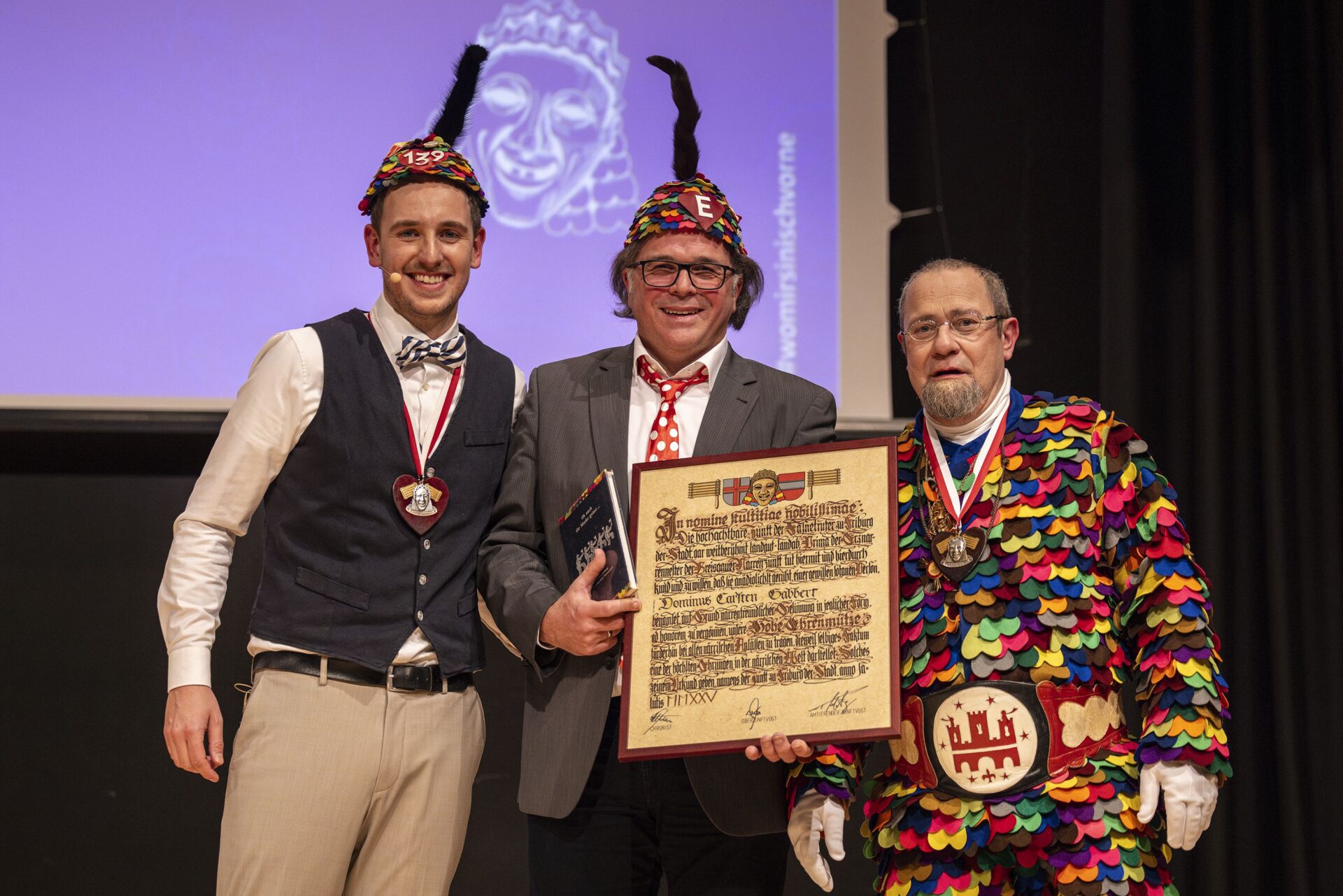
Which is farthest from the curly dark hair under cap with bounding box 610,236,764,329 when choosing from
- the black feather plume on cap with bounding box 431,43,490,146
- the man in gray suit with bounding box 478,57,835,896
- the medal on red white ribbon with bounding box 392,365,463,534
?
the medal on red white ribbon with bounding box 392,365,463,534

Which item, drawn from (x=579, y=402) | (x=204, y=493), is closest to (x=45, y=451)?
(x=204, y=493)

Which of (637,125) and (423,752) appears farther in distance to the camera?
(637,125)

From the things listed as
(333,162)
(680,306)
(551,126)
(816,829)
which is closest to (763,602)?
(816,829)

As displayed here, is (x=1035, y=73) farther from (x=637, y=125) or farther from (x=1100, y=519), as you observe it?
(x=1100, y=519)

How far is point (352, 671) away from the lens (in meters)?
2.17

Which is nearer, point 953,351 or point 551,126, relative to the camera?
point 953,351

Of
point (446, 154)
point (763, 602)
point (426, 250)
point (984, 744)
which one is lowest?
point (984, 744)

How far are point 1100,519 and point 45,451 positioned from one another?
10.0 feet

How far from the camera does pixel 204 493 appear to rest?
226cm

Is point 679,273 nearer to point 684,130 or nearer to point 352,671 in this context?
point 684,130

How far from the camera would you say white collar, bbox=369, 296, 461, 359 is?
7.75 feet

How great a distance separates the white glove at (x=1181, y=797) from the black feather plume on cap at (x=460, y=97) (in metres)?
1.86

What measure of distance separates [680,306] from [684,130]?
0.48 m
